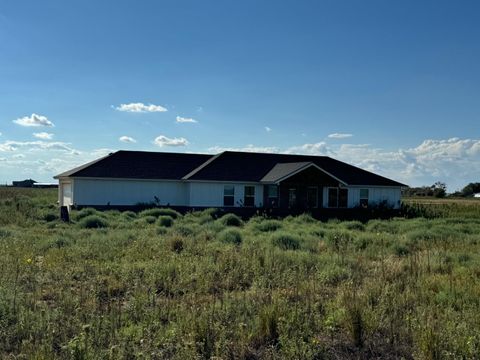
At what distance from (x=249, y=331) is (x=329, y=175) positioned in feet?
108

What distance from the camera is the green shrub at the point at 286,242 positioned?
1418 cm

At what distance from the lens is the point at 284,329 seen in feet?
18.9

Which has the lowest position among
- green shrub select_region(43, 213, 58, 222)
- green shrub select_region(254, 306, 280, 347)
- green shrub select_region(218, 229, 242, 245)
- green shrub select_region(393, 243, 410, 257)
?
green shrub select_region(254, 306, 280, 347)

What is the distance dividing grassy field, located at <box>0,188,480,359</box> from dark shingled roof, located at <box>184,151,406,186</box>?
2556cm

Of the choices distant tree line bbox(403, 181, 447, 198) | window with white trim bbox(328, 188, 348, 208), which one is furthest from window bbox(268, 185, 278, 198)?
distant tree line bbox(403, 181, 447, 198)

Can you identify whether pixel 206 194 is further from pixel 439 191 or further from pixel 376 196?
pixel 439 191

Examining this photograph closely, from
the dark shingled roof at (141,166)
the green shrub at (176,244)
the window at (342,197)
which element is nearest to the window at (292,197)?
the window at (342,197)

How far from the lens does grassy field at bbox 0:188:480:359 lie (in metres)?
5.45

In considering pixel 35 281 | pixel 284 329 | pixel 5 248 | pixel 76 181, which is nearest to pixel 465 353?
pixel 284 329

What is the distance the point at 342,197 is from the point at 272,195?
549 cm

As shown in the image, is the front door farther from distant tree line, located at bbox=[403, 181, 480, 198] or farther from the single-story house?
distant tree line, located at bbox=[403, 181, 480, 198]

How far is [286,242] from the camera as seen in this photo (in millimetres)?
14797

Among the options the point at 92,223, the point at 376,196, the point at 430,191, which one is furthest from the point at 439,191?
the point at 92,223

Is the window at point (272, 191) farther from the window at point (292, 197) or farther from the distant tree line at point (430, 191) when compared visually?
the distant tree line at point (430, 191)
